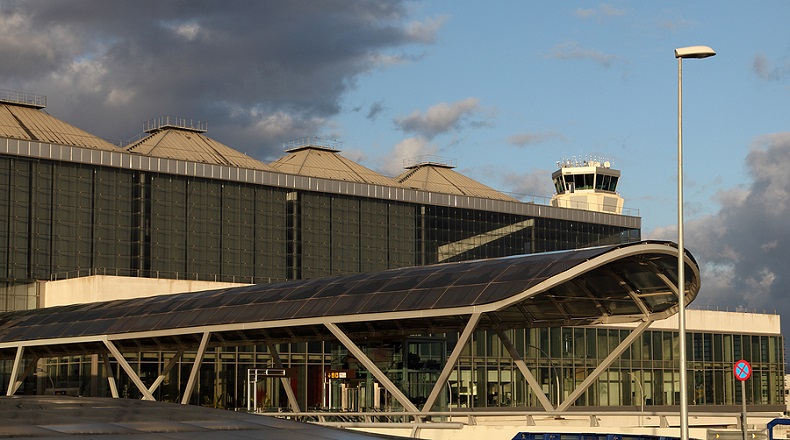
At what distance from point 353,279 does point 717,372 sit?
53.5 m

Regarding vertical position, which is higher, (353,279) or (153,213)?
(153,213)

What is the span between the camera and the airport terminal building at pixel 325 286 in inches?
1697

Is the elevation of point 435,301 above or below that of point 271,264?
below

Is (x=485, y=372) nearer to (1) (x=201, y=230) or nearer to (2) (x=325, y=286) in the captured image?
(1) (x=201, y=230)

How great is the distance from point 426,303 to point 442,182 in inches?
3241

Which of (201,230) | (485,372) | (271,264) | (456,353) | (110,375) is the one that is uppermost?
(201,230)

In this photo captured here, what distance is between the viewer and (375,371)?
1560 inches

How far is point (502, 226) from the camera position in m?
115

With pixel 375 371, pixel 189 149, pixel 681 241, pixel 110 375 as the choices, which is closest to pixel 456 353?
pixel 375 371

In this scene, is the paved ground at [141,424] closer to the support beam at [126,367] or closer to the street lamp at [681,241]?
the street lamp at [681,241]

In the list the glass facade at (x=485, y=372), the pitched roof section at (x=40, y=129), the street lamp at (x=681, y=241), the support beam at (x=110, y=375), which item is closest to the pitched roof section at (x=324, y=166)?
the pitched roof section at (x=40, y=129)

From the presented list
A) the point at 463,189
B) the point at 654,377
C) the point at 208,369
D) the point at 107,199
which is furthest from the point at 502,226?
the point at 208,369

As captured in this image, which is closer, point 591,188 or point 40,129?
point 40,129

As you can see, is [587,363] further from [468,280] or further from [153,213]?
[468,280]
